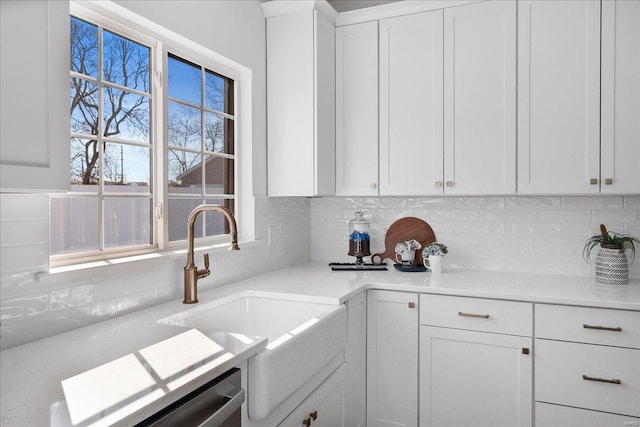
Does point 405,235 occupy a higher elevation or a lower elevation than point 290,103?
lower

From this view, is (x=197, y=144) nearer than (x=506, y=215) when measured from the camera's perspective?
Yes

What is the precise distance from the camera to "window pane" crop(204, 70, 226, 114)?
2395 mm

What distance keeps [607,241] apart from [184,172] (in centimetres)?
228

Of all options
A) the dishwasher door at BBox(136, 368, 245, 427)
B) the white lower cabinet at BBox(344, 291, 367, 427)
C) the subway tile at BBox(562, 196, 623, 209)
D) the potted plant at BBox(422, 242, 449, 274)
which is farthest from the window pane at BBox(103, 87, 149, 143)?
the subway tile at BBox(562, 196, 623, 209)

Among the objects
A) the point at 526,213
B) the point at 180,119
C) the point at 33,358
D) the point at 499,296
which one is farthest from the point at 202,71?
the point at 526,213

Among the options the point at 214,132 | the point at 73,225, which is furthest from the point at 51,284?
the point at 214,132

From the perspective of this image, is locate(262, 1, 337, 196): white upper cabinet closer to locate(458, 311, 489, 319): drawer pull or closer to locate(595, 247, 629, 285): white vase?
locate(458, 311, 489, 319): drawer pull

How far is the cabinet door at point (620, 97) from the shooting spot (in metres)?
2.16

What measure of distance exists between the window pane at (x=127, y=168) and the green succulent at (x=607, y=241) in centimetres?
238

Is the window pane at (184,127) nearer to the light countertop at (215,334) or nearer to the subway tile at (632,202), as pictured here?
the light countertop at (215,334)

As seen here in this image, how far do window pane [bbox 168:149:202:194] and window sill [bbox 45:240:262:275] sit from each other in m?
0.31

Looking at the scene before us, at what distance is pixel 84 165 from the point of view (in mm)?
1696

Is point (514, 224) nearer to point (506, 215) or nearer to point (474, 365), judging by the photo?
point (506, 215)

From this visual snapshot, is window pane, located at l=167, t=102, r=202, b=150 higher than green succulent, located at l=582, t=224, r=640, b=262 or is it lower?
higher
